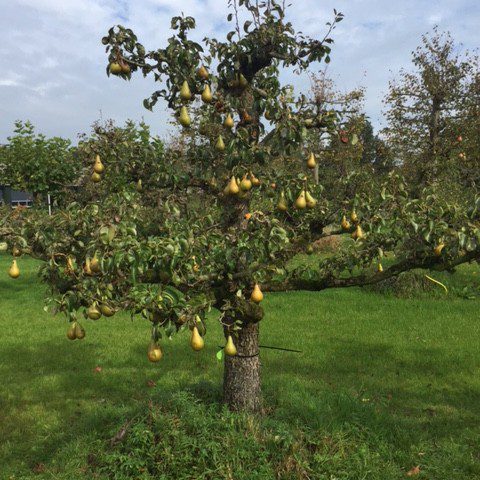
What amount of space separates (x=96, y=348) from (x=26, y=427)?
9.69 feet

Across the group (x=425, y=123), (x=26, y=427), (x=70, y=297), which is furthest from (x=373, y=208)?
(x=425, y=123)

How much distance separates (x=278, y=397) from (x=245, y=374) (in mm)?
1111

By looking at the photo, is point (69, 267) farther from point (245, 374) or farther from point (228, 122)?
point (245, 374)

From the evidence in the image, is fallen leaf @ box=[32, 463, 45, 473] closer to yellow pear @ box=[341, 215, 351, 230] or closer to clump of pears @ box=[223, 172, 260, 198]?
clump of pears @ box=[223, 172, 260, 198]

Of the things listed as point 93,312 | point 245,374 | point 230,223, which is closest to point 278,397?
point 245,374

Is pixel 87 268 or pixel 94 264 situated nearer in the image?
pixel 94 264

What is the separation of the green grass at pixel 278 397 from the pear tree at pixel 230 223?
0.80 metres

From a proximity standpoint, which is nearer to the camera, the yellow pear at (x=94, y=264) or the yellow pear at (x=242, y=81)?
the yellow pear at (x=94, y=264)

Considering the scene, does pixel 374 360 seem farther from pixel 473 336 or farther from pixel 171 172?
pixel 171 172

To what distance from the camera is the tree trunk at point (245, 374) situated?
529 centimetres

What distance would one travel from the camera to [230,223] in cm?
528

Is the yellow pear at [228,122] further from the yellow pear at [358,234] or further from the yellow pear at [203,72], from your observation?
the yellow pear at [358,234]

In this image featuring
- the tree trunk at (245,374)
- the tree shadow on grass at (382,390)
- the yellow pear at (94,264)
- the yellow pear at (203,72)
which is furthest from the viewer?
the tree shadow on grass at (382,390)

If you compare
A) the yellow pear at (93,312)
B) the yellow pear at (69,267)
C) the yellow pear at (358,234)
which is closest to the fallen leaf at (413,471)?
the yellow pear at (358,234)
